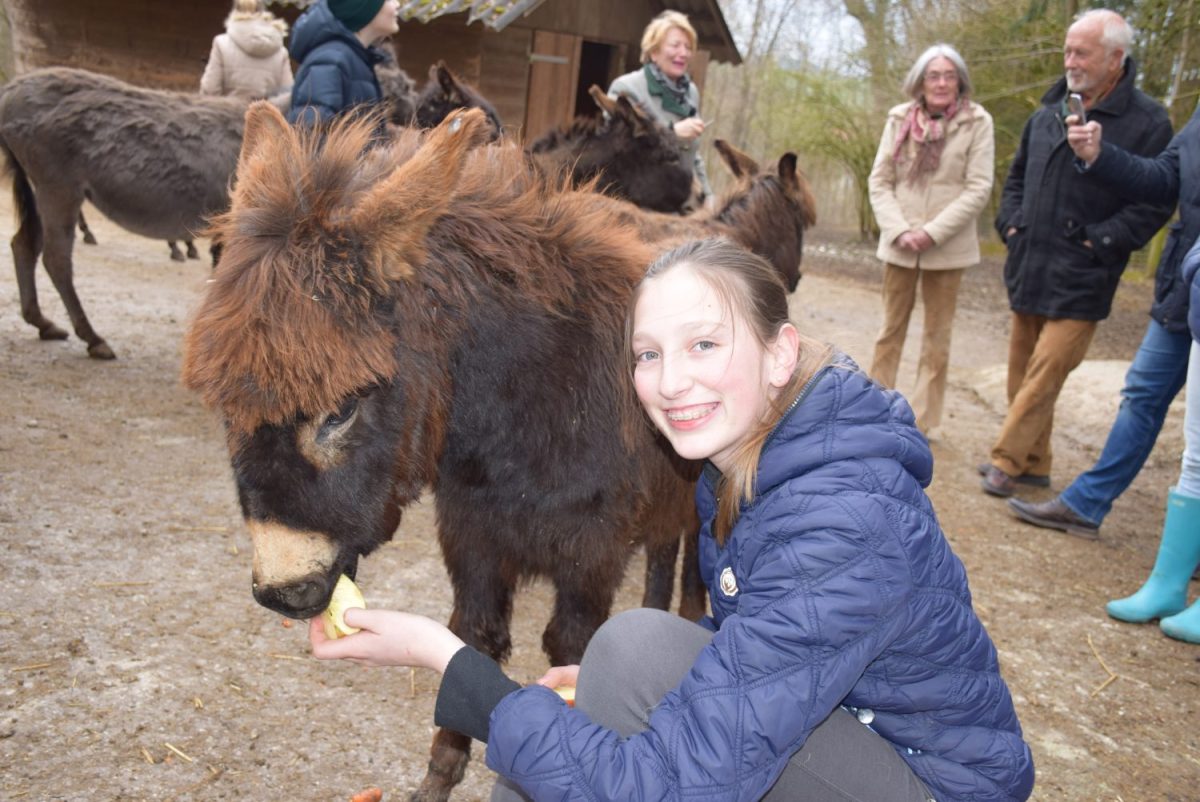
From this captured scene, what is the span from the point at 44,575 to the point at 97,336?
3268 millimetres

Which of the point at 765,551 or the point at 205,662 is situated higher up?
the point at 765,551

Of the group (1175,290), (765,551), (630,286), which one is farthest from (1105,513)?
(765,551)

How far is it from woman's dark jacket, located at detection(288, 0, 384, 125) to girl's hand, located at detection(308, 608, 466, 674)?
3.36 m

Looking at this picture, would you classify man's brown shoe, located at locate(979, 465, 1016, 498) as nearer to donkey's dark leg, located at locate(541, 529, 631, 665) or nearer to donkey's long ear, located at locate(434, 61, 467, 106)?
donkey's dark leg, located at locate(541, 529, 631, 665)

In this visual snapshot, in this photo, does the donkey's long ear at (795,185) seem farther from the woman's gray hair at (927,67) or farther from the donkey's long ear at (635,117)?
the woman's gray hair at (927,67)

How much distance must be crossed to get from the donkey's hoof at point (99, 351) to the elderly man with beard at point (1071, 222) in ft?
19.5

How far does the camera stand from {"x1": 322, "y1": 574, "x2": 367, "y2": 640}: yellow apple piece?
74.0 inches

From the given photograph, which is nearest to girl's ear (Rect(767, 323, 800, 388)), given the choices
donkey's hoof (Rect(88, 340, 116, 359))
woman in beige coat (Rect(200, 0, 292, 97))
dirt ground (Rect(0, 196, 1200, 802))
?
dirt ground (Rect(0, 196, 1200, 802))

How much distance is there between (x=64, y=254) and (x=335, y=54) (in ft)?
9.46

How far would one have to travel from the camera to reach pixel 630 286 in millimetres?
2486

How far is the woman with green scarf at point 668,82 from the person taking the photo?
644 centimetres

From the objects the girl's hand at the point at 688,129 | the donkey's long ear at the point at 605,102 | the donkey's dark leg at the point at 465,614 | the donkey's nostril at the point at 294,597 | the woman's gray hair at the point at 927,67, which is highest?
the woman's gray hair at the point at 927,67

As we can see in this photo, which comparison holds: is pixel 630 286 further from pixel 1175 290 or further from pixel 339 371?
pixel 1175 290

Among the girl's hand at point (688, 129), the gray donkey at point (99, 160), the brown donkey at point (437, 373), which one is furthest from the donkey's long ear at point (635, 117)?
the brown donkey at point (437, 373)
